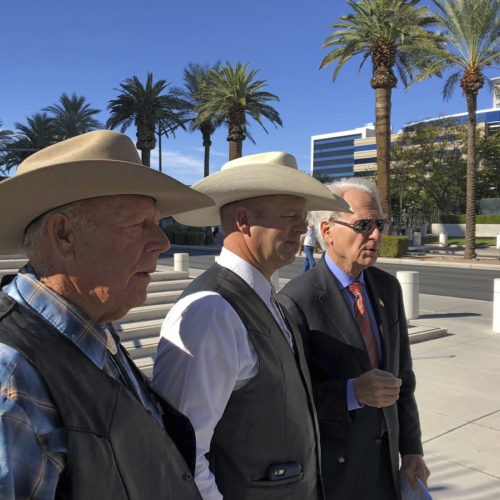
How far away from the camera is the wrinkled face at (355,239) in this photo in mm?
2689

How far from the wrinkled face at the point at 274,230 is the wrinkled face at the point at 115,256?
623mm

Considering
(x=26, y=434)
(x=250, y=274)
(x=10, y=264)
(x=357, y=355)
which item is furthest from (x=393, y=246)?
(x=26, y=434)

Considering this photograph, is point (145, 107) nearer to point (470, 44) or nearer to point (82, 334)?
point (470, 44)

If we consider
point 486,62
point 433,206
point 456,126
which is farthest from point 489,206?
point 486,62

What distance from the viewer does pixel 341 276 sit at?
266cm

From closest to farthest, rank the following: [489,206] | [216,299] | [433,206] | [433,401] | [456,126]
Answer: [216,299], [433,401], [456,126], [489,206], [433,206]

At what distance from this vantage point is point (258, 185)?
1986 mm

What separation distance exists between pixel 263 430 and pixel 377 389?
63cm

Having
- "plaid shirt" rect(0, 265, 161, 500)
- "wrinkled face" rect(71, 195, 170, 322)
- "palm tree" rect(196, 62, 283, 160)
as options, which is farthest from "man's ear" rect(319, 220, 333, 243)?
"palm tree" rect(196, 62, 283, 160)

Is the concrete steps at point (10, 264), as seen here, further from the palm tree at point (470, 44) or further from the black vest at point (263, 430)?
the palm tree at point (470, 44)

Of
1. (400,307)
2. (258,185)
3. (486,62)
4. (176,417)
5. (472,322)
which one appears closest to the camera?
(176,417)

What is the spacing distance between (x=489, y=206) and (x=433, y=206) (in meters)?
5.50

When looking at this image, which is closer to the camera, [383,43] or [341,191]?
[341,191]

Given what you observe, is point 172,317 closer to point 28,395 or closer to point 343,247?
point 28,395
